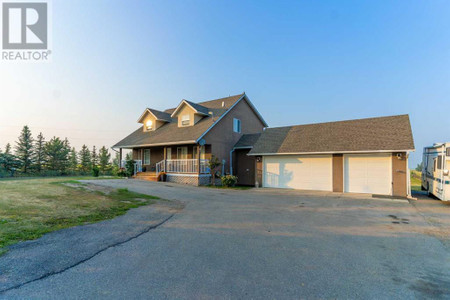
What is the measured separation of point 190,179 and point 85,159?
117 ft

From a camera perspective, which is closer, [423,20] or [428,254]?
[428,254]

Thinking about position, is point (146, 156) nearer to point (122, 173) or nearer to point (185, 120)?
point (122, 173)

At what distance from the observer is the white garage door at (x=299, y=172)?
14.6 metres

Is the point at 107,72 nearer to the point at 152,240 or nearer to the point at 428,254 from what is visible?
the point at 152,240

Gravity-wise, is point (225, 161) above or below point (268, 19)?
below

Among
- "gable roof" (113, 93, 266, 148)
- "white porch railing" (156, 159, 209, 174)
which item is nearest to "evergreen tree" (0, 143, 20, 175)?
"gable roof" (113, 93, 266, 148)

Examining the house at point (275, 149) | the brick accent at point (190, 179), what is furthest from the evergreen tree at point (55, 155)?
the brick accent at point (190, 179)

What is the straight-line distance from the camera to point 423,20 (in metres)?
17.7

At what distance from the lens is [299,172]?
15.6 m

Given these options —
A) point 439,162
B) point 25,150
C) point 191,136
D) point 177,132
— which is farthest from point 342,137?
point 25,150

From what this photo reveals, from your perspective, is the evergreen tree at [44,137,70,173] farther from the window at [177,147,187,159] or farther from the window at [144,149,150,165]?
the window at [177,147,187,159]

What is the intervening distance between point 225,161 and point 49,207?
13.3 meters

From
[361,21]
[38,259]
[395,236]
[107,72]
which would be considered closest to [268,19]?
[361,21]

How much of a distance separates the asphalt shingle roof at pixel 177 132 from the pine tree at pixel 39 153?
78.1 feet
